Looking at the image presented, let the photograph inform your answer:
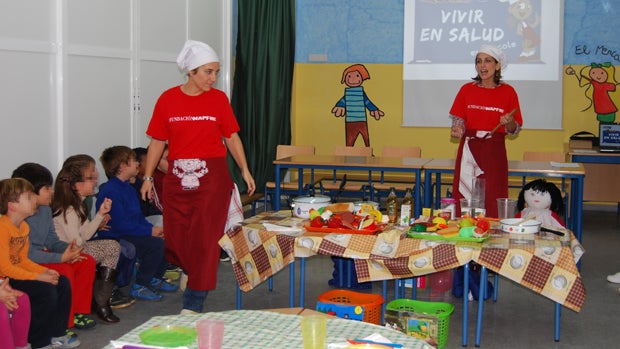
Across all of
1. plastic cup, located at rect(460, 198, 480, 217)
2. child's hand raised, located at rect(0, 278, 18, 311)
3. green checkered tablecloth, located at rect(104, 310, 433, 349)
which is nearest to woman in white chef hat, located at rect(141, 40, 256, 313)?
child's hand raised, located at rect(0, 278, 18, 311)

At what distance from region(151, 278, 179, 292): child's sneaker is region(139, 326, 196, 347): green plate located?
3130 mm

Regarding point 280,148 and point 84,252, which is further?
point 280,148

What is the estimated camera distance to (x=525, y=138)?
857 cm

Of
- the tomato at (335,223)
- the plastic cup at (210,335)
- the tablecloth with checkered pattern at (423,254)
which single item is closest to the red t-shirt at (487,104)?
the tablecloth with checkered pattern at (423,254)

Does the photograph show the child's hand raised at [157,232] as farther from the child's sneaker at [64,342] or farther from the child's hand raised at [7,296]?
the child's hand raised at [7,296]

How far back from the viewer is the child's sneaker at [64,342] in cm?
403

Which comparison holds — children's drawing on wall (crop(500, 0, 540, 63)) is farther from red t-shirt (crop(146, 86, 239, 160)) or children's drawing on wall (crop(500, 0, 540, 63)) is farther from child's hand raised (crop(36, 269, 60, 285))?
child's hand raised (crop(36, 269, 60, 285))

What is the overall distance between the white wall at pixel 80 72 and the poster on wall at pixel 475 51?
8.94 ft

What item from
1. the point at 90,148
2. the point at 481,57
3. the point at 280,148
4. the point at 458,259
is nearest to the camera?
the point at 458,259

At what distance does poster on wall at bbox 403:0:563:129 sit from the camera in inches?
333

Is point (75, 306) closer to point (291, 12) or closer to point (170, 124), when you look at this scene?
point (170, 124)

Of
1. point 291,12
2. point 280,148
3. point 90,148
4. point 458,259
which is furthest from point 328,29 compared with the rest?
point 458,259

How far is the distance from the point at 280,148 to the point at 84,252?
322 centimetres

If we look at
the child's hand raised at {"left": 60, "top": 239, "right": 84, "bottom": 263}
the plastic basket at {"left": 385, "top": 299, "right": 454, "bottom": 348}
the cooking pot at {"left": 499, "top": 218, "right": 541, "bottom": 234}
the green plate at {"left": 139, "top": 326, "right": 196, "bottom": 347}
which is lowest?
the plastic basket at {"left": 385, "top": 299, "right": 454, "bottom": 348}
